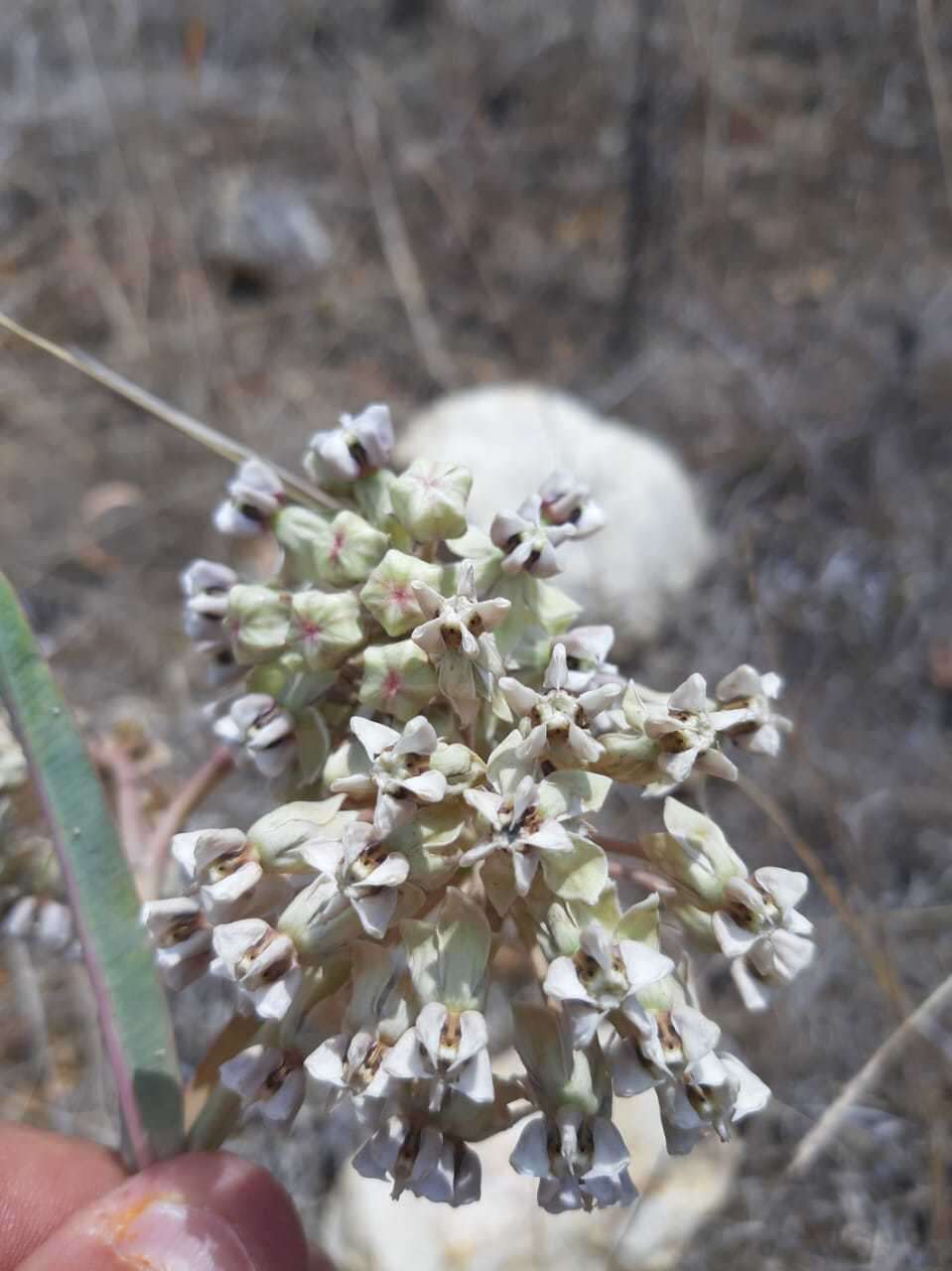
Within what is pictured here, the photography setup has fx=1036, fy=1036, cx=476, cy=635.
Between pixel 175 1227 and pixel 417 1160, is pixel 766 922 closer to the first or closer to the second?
pixel 417 1160

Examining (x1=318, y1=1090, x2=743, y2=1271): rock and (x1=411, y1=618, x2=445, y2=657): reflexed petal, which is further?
(x1=318, y1=1090, x2=743, y2=1271): rock

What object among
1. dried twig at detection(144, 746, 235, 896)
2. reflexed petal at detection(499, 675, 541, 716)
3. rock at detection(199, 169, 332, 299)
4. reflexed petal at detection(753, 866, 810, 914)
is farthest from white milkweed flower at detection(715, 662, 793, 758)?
rock at detection(199, 169, 332, 299)

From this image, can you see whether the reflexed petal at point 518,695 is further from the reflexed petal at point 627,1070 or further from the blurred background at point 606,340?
the blurred background at point 606,340

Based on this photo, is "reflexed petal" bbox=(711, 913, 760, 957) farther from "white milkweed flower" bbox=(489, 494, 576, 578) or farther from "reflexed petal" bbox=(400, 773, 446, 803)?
"white milkweed flower" bbox=(489, 494, 576, 578)

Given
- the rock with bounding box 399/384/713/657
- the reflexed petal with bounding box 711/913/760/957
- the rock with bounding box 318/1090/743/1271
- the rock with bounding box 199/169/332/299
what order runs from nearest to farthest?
the reflexed petal with bounding box 711/913/760/957, the rock with bounding box 318/1090/743/1271, the rock with bounding box 399/384/713/657, the rock with bounding box 199/169/332/299

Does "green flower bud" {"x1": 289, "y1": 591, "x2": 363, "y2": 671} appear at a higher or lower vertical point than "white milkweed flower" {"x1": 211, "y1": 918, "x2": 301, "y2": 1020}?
higher

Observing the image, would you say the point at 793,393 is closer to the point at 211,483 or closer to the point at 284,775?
the point at 211,483
